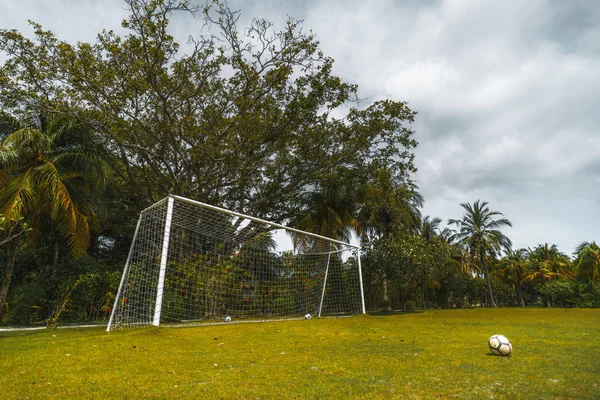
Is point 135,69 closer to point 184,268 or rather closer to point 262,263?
point 184,268

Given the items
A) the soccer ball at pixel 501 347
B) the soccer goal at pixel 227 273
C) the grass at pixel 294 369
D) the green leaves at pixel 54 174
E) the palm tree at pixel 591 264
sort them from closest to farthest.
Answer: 1. the grass at pixel 294 369
2. the soccer ball at pixel 501 347
3. the green leaves at pixel 54 174
4. the soccer goal at pixel 227 273
5. the palm tree at pixel 591 264

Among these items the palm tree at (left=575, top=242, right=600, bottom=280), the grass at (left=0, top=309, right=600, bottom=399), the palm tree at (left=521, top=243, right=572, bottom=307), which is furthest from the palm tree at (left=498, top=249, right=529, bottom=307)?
the grass at (left=0, top=309, right=600, bottom=399)

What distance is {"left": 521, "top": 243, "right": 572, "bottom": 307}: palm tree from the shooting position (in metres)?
45.8

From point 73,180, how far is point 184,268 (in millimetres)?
5329

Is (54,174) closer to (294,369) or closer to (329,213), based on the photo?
(294,369)

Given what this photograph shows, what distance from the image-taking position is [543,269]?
46.1 meters

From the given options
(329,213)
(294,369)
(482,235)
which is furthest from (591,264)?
(294,369)

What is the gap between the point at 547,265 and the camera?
47812 millimetres

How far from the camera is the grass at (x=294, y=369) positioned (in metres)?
3.33

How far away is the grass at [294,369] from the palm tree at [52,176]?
6.70m

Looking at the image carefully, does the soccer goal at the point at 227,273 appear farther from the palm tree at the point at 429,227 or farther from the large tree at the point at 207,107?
the palm tree at the point at 429,227

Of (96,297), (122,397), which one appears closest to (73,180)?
(96,297)

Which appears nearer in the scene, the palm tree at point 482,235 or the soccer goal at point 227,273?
the soccer goal at point 227,273

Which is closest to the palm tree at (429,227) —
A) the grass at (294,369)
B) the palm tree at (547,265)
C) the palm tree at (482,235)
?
the palm tree at (482,235)
